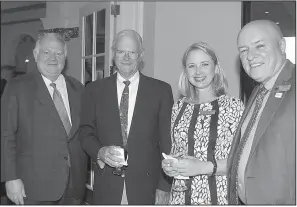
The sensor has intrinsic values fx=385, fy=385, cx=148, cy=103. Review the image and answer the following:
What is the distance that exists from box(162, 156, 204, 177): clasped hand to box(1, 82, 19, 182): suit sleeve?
105 centimetres

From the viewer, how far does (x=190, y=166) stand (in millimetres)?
2047

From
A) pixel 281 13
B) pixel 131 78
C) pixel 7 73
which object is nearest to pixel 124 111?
pixel 131 78

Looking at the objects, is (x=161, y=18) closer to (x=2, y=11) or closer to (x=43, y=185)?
(x=2, y=11)

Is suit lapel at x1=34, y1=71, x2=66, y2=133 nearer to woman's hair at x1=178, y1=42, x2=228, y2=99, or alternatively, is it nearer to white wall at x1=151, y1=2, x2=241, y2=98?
woman's hair at x1=178, y1=42, x2=228, y2=99

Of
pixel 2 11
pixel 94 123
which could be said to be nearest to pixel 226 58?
pixel 94 123

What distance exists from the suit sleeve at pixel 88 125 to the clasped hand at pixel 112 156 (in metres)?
0.16

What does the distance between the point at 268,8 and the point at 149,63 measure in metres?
1.36

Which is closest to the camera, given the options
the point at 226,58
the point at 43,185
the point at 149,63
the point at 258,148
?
the point at 258,148

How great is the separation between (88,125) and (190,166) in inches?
33.2

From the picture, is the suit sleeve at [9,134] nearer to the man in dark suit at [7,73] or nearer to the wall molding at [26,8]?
the man in dark suit at [7,73]

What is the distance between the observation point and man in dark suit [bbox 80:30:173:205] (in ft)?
8.20

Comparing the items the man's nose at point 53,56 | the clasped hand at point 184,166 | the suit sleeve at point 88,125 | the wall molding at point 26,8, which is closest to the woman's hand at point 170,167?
the clasped hand at point 184,166

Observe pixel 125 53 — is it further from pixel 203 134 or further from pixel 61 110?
pixel 203 134

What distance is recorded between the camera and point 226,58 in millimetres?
3518
